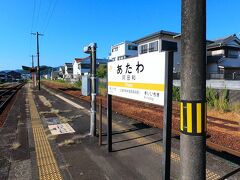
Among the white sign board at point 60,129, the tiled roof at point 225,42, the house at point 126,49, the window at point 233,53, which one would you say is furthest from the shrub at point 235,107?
the house at point 126,49

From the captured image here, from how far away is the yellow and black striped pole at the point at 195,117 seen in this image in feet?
7.18

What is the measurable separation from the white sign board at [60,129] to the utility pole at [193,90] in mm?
5548

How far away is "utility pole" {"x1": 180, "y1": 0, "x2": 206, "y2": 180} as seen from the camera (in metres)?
2.11

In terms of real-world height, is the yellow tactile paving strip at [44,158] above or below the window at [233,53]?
below

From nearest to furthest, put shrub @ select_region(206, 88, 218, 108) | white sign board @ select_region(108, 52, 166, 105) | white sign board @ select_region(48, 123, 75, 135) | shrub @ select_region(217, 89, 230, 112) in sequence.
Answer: white sign board @ select_region(108, 52, 166, 105), white sign board @ select_region(48, 123, 75, 135), shrub @ select_region(217, 89, 230, 112), shrub @ select_region(206, 88, 218, 108)

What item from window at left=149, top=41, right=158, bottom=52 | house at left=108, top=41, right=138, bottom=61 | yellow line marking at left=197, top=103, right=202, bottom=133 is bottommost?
yellow line marking at left=197, top=103, right=202, bottom=133

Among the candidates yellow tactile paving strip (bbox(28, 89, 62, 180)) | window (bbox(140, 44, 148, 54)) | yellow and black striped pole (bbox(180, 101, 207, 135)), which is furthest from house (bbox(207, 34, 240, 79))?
yellow and black striped pole (bbox(180, 101, 207, 135))

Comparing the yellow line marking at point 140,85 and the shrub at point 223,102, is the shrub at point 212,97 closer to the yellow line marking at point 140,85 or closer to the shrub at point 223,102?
the shrub at point 223,102

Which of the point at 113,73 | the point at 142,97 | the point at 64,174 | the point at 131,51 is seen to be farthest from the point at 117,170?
the point at 131,51

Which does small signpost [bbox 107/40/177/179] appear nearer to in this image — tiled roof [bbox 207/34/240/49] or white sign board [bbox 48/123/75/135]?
white sign board [bbox 48/123/75/135]

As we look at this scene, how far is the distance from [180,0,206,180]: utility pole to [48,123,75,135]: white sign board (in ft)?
18.2

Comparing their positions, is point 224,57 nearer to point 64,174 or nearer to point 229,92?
point 229,92

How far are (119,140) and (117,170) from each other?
1947 millimetres

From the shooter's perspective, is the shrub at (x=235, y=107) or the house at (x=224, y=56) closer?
the shrub at (x=235, y=107)
